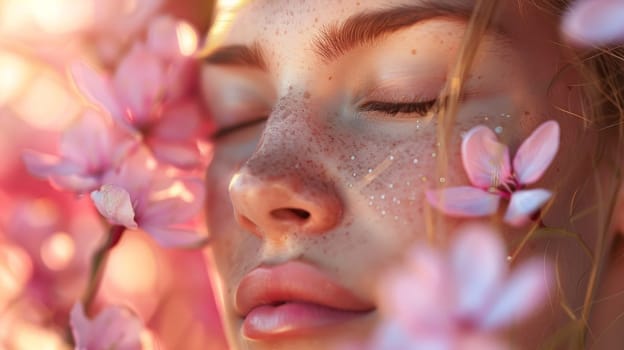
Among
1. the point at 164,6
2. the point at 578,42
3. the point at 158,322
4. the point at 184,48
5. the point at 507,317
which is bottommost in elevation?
the point at 507,317

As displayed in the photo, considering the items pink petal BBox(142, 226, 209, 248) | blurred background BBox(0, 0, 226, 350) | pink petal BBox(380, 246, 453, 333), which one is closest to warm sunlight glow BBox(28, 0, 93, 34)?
blurred background BBox(0, 0, 226, 350)

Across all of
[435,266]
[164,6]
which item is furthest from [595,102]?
[164,6]

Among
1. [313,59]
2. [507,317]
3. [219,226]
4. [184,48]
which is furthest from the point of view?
[184,48]

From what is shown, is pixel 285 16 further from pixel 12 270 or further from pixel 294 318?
pixel 12 270

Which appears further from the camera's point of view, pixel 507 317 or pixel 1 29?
pixel 1 29

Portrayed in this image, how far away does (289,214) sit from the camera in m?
0.85

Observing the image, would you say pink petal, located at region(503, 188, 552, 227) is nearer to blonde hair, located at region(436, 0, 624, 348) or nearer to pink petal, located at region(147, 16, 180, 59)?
blonde hair, located at region(436, 0, 624, 348)

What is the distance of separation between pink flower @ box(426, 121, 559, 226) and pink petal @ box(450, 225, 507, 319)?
0.03 meters

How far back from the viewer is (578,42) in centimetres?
84

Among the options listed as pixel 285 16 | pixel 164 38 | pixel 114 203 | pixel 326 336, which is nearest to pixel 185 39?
pixel 164 38

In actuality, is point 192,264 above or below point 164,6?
below

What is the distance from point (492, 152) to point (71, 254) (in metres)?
0.67

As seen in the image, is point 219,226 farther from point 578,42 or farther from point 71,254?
point 578,42

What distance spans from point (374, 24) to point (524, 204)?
0.24 metres
